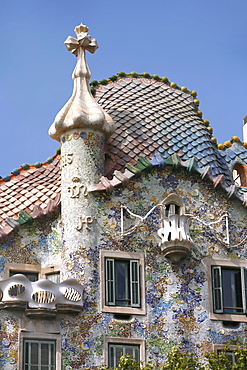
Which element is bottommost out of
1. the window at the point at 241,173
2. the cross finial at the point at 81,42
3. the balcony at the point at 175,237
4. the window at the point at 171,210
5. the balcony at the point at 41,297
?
the balcony at the point at 41,297

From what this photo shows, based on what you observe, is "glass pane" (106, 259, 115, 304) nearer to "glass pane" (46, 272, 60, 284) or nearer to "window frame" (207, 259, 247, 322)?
"glass pane" (46, 272, 60, 284)

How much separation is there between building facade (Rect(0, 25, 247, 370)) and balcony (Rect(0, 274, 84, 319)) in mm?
22

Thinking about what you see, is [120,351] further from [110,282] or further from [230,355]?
[230,355]

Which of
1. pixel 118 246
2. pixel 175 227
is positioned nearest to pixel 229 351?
pixel 175 227

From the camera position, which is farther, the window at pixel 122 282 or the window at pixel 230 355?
the window at pixel 122 282

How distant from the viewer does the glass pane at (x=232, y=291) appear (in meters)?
29.9

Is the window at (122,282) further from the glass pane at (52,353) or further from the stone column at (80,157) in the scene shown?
the glass pane at (52,353)

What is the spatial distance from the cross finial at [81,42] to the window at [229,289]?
243 inches

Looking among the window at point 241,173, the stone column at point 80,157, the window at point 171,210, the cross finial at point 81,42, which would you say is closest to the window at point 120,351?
the stone column at point 80,157

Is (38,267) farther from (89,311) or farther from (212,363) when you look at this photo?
(212,363)

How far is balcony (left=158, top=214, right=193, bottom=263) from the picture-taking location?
29734mm

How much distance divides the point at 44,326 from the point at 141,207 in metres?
3.74

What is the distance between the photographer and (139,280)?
96.9ft

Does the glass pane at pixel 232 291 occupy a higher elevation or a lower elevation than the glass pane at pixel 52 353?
higher
